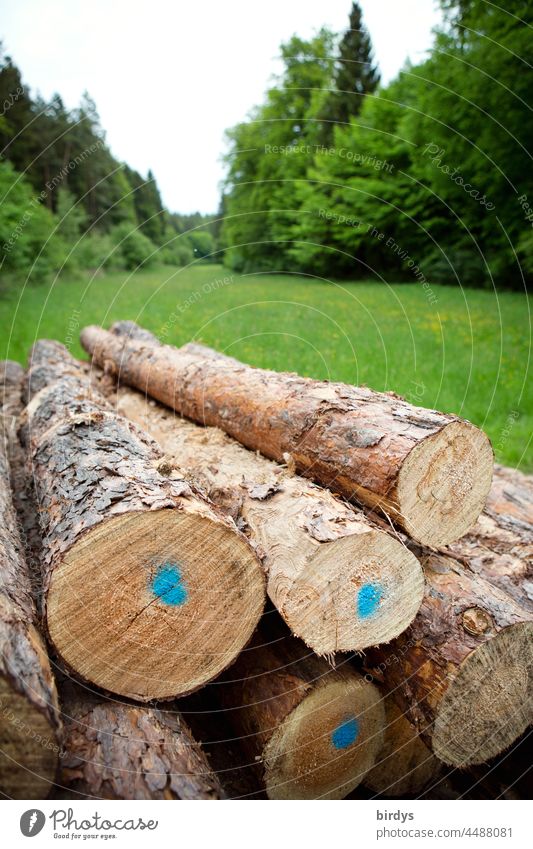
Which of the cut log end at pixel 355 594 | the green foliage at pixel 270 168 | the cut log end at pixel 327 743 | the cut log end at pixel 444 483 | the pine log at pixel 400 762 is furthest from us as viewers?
the green foliage at pixel 270 168

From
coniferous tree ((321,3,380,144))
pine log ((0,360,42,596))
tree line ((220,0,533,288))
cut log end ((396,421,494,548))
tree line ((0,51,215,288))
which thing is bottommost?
pine log ((0,360,42,596))

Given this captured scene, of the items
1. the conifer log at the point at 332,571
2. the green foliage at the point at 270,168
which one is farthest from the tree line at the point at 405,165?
the conifer log at the point at 332,571

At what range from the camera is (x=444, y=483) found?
2658mm

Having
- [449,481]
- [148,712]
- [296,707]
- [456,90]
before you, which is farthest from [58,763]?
[456,90]

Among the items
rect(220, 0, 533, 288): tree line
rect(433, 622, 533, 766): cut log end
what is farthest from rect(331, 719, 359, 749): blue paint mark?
rect(220, 0, 533, 288): tree line

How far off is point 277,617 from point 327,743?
2.06 ft

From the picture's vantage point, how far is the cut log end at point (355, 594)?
234 centimetres

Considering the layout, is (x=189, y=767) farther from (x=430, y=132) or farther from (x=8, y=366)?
(x=430, y=132)

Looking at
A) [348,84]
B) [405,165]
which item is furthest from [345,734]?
[348,84]

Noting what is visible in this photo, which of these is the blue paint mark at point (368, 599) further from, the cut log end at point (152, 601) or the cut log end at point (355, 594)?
the cut log end at point (152, 601)

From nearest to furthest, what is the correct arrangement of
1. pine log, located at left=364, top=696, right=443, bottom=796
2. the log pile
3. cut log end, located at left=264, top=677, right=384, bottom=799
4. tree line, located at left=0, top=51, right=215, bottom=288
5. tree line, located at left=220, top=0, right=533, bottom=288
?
1. the log pile
2. cut log end, located at left=264, top=677, right=384, bottom=799
3. pine log, located at left=364, top=696, right=443, bottom=796
4. tree line, located at left=0, top=51, right=215, bottom=288
5. tree line, located at left=220, top=0, right=533, bottom=288

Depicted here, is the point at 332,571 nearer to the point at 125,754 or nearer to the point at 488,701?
the point at 488,701

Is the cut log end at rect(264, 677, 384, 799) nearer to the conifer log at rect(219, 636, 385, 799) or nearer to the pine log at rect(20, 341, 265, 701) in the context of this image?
the conifer log at rect(219, 636, 385, 799)

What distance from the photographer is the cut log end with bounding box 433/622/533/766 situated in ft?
7.93
